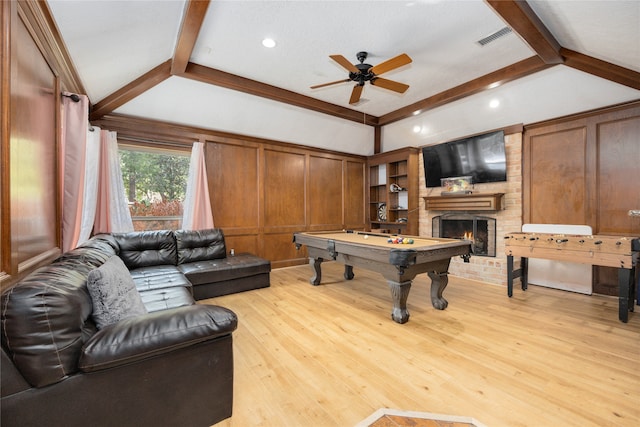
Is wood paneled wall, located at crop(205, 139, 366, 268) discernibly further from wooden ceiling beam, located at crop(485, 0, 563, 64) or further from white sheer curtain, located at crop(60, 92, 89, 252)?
wooden ceiling beam, located at crop(485, 0, 563, 64)

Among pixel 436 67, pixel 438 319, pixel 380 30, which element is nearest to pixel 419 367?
pixel 438 319

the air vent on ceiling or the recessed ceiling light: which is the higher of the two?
the air vent on ceiling

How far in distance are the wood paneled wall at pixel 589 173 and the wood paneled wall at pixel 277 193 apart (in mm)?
3400

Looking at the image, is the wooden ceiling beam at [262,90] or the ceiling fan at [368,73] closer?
the ceiling fan at [368,73]

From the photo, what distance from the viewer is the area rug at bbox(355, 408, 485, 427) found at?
1543mm

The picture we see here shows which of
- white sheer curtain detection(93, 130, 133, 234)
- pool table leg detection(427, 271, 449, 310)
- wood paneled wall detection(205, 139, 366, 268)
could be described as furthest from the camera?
wood paneled wall detection(205, 139, 366, 268)

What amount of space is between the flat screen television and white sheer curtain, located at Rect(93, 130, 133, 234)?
520 cm

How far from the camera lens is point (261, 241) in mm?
5340

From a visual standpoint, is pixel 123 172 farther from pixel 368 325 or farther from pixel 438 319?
pixel 438 319

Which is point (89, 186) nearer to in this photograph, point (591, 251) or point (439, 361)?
point (439, 361)

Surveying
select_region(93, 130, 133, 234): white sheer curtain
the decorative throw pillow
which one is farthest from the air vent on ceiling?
select_region(93, 130, 133, 234): white sheer curtain

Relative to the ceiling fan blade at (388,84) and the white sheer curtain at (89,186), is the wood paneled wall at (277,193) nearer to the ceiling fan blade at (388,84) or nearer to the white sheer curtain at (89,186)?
the white sheer curtain at (89,186)

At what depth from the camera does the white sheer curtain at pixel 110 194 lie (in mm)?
3852

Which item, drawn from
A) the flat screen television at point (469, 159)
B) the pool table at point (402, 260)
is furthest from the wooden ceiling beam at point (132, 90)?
the flat screen television at point (469, 159)
